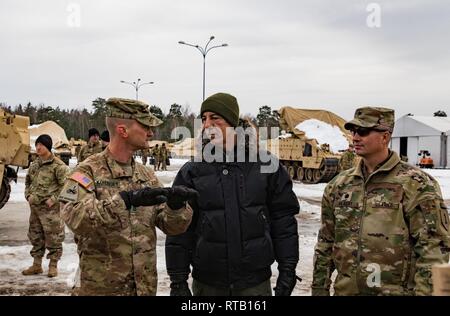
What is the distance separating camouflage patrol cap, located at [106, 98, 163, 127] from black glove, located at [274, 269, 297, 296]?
1171 mm

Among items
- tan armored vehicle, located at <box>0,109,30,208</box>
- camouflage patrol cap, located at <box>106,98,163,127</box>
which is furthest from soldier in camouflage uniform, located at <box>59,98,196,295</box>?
tan armored vehicle, located at <box>0,109,30,208</box>

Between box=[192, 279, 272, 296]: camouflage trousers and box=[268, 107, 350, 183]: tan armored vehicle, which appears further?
box=[268, 107, 350, 183]: tan armored vehicle

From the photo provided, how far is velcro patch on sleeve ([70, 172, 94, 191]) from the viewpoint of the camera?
2.97 meters

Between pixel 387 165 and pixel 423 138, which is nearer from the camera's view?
pixel 387 165

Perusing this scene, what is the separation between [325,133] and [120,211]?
21.9m

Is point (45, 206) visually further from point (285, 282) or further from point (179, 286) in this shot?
point (285, 282)

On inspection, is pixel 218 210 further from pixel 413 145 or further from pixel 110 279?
pixel 413 145

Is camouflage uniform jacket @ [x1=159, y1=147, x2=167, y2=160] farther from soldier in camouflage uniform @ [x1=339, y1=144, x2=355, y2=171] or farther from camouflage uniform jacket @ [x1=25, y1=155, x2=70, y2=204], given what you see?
camouflage uniform jacket @ [x1=25, y1=155, x2=70, y2=204]

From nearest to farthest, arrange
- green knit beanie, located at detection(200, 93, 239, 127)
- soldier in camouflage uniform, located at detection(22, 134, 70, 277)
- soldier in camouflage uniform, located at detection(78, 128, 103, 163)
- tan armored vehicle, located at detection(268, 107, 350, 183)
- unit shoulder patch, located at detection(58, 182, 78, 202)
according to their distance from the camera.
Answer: unit shoulder patch, located at detection(58, 182, 78, 202) → green knit beanie, located at detection(200, 93, 239, 127) → soldier in camouflage uniform, located at detection(22, 134, 70, 277) → soldier in camouflage uniform, located at detection(78, 128, 103, 163) → tan armored vehicle, located at detection(268, 107, 350, 183)

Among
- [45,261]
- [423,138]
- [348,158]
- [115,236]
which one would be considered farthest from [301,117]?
[115,236]

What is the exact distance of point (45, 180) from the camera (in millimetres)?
7172

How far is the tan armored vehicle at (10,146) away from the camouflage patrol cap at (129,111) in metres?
8.82
